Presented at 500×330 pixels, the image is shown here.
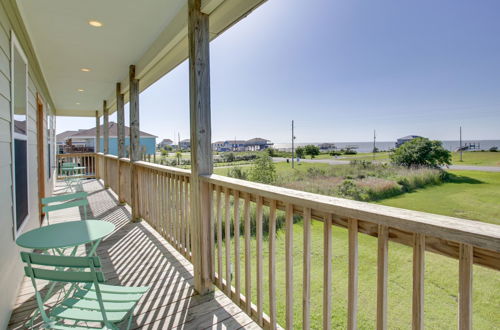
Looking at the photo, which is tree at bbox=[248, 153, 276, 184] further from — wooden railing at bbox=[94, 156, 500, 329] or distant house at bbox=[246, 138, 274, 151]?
wooden railing at bbox=[94, 156, 500, 329]

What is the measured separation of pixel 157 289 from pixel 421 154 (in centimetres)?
234

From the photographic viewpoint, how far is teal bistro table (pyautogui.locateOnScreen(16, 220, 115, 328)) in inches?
64.9

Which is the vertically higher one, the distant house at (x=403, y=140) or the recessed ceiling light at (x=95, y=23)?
the recessed ceiling light at (x=95, y=23)

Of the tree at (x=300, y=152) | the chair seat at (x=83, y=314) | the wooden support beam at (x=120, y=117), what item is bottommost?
the chair seat at (x=83, y=314)

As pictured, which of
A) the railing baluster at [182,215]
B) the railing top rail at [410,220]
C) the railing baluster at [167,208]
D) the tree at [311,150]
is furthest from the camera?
the railing baluster at [167,208]

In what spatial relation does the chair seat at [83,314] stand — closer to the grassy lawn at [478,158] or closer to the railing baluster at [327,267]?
the railing baluster at [327,267]

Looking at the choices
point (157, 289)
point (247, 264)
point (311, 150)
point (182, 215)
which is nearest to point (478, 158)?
point (311, 150)

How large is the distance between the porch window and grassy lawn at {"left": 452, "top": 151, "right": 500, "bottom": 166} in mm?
3049

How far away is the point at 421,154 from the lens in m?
1.13

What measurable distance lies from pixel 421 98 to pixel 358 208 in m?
0.57

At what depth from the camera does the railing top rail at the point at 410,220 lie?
2.58ft

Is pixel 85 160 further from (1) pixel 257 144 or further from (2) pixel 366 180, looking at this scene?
(2) pixel 366 180

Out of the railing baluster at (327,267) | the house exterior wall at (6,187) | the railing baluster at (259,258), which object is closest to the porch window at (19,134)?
the house exterior wall at (6,187)

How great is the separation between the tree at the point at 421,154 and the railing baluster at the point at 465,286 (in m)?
0.34
